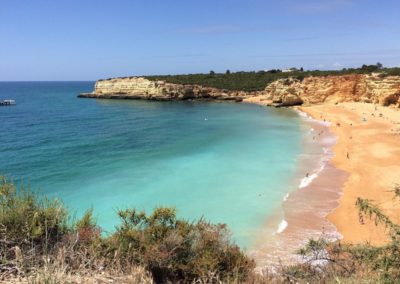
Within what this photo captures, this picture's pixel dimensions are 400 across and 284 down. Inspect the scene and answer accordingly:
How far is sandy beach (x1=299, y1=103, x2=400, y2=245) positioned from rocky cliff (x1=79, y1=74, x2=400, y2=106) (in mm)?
3479

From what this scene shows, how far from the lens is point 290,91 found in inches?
2601

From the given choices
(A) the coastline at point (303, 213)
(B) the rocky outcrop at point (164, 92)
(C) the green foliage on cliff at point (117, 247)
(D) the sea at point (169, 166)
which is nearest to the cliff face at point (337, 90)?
(B) the rocky outcrop at point (164, 92)

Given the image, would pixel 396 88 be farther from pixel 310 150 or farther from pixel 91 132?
pixel 91 132

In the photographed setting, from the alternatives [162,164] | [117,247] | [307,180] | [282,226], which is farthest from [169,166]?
[117,247]

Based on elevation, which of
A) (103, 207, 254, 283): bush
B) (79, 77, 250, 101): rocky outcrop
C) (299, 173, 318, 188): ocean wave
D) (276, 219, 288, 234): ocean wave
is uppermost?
(79, 77, 250, 101): rocky outcrop

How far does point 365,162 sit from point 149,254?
21.7 m

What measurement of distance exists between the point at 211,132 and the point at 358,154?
17.4 metres

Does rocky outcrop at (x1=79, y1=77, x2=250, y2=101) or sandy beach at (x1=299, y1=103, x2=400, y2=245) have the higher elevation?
rocky outcrop at (x1=79, y1=77, x2=250, y2=101)

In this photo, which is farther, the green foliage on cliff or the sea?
the sea

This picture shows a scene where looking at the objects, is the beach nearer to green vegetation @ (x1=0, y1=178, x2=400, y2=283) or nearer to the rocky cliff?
green vegetation @ (x1=0, y1=178, x2=400, y2=283)

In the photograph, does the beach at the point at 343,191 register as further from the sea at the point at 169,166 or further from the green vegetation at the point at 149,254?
the green vegetation at the point at 149,254

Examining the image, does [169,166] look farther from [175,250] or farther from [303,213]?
[175,250]

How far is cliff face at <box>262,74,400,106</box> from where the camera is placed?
4916 centimetres

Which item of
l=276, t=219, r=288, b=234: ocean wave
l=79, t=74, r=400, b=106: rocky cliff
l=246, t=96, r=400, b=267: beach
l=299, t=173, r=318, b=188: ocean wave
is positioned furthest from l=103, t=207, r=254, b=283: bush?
l=79, t=74, r=400, b=106: rocky cliff
